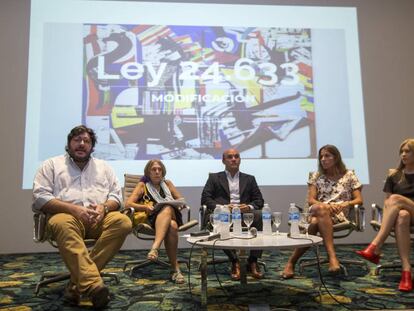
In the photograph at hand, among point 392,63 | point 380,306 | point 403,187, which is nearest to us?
point 380,306

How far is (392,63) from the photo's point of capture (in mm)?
4562

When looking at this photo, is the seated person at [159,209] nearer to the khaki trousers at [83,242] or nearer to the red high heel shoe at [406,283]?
the khaki trousers at [83,242]

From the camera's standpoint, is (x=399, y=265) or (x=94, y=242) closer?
(x=94, y=242)

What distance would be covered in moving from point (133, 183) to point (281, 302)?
1.85 m

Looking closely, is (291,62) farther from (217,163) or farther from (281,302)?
(281,302)

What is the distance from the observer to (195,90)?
4219 millimetres

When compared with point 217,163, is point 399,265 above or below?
below

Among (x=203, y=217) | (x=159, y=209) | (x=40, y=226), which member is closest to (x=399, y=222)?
(x=203, y=217)

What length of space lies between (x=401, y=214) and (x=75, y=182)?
220 centimetres

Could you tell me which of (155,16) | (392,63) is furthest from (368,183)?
(155,16)

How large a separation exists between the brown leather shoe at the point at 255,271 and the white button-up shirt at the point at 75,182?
1.08m

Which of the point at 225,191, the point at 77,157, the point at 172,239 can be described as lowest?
the point at 172,239

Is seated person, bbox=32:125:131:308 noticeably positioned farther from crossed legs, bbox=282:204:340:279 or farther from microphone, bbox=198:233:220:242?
crossed legs, bbox=282:204:340:279

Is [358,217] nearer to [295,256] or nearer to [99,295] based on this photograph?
[295,256]
